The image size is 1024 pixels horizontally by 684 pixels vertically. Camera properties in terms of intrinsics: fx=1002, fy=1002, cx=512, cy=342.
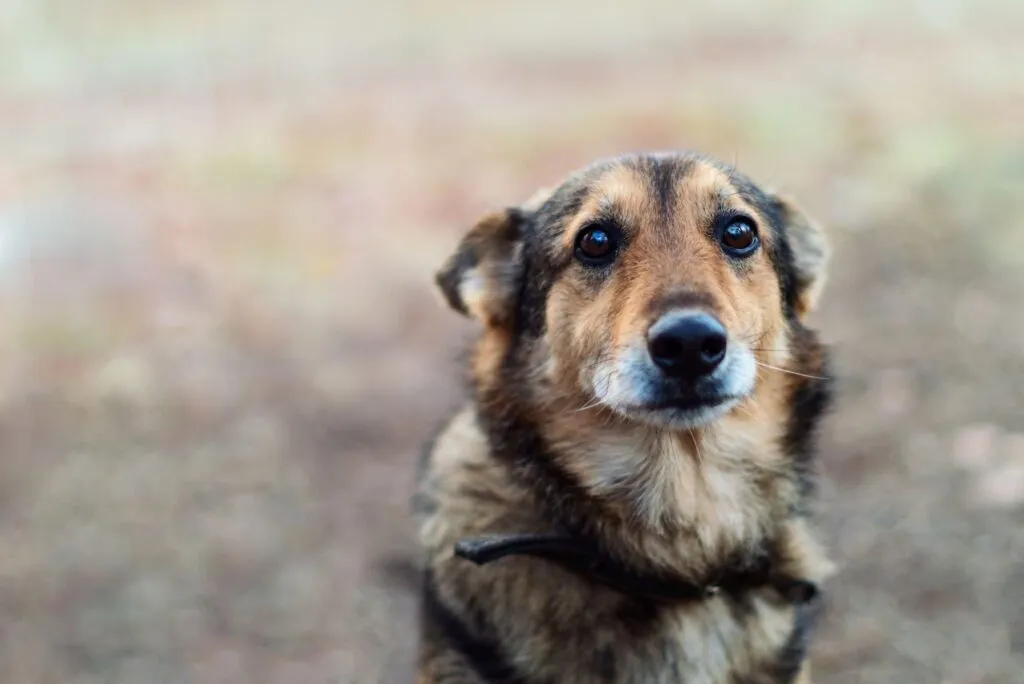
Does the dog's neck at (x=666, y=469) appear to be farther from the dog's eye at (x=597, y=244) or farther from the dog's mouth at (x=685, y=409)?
the dog's eye at (x=597, y=244)

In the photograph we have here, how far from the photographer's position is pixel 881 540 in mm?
5121

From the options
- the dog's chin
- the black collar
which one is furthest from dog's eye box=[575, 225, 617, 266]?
the black collar

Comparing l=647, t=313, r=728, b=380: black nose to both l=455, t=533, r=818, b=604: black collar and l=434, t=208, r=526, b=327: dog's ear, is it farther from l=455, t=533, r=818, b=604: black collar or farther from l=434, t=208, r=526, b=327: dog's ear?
l=434, t=208, r=526, b=327: dog's ear

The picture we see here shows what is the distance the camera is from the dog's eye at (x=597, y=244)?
10.8 feet

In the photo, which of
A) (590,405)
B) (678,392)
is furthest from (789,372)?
(590,405)

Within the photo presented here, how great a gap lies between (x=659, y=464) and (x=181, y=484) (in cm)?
387

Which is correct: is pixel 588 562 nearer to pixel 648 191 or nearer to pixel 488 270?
pixel 488 270

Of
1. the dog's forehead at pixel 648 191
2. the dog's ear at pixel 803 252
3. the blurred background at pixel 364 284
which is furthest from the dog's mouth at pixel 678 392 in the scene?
the blurred background at pixel 364 284

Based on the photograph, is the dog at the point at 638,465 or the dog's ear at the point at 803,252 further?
the dog's ear at the point at 803,252

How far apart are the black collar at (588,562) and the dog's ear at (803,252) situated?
1.09 metres

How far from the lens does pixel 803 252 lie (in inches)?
144

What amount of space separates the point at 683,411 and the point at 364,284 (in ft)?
19.1

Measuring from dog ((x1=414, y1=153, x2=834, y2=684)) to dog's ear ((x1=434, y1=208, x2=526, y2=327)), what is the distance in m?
0.08

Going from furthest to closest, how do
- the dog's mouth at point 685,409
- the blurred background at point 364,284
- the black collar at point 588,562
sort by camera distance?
the blurred background at point 364,284 < the black collar at point 588,562 < the dog's mouth at point 685,409
